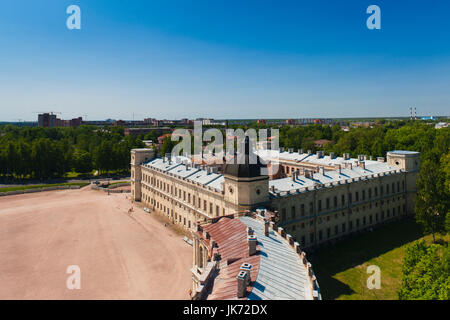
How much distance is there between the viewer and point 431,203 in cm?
4297

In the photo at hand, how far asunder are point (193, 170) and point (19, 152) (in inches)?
2844

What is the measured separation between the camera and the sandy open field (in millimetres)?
33538

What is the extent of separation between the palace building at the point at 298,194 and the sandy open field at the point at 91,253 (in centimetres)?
631

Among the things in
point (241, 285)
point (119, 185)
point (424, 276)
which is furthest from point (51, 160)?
point (424, 276)

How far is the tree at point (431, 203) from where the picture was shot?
42.8 meters

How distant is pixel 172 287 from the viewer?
33.9 meters

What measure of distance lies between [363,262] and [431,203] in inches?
564

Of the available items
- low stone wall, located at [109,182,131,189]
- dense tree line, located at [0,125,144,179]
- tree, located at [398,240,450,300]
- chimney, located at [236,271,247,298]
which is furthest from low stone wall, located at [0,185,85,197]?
tree, located at [398,240,450,300]

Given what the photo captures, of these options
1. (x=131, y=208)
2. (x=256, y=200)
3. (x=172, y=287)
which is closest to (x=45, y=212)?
(x=131, y=208)

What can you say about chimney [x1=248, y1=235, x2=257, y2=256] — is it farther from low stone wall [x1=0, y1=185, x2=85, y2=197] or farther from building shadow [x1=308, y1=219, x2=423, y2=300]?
low stone wall [x1=0, y1=185, x2=85, y2=197]

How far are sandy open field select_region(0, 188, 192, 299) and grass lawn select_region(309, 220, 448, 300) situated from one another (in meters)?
16.7

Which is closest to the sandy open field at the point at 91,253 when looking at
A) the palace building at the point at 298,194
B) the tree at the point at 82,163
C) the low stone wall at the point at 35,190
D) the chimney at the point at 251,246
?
the palace building at the point at 298,194

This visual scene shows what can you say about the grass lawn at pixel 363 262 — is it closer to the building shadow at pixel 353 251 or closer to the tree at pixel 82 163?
the building shadow at pixel 353 251
